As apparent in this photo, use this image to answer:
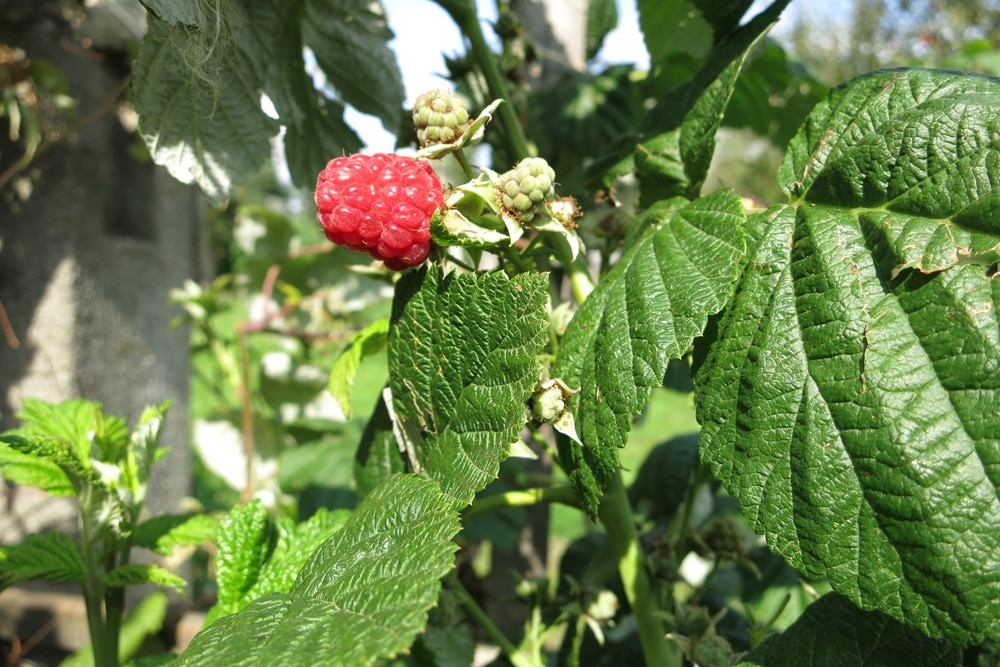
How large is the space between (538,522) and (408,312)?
938 millimetres

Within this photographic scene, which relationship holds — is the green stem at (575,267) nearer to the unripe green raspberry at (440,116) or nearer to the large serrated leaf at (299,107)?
the unripe green raspberry at (440,116)

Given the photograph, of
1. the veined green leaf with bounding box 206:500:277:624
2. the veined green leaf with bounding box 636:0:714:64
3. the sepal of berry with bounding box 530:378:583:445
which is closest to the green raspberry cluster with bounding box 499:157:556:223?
the sepal of berry with bounding box 530:378:583:445

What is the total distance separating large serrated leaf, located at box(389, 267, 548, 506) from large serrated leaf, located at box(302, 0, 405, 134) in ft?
1.38

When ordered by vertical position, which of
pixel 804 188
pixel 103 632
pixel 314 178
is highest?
pixel 804 188

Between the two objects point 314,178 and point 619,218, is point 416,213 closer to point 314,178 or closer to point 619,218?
point 619,218

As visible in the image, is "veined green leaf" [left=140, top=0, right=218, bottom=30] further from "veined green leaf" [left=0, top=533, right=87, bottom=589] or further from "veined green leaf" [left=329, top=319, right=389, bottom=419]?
"veined green leaf" [left=0, top=533, right=87, bottom=589]

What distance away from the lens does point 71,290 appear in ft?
4.84

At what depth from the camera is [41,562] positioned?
730 millimetres

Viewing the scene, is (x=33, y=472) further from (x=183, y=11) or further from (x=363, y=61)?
(x=363, y=61)

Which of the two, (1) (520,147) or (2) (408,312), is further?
(1) (520,147)

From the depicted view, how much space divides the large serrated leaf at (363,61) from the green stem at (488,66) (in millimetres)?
176

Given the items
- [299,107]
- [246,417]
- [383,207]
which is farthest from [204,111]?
[246,417]

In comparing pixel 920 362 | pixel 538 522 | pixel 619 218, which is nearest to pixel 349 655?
pixel 920 362

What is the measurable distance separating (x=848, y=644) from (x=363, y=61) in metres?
0.84
